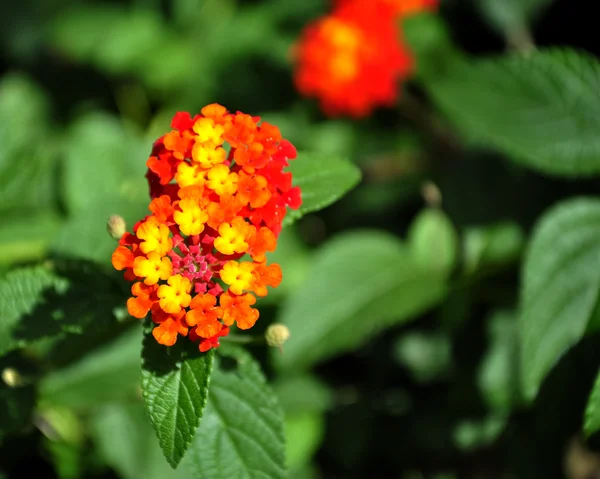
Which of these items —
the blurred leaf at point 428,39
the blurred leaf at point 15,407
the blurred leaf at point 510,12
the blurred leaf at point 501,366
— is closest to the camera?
the blurred leaf at point 15,407

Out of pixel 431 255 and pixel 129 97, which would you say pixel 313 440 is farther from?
pixel 129 97

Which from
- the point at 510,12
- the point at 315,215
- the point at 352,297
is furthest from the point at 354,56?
the point at 352,297

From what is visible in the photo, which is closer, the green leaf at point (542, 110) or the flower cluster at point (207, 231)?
the flower cluster at point (207, 231)

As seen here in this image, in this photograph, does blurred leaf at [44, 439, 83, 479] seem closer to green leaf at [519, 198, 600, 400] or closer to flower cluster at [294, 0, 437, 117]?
green leaf at [519, 198, 600, 400]

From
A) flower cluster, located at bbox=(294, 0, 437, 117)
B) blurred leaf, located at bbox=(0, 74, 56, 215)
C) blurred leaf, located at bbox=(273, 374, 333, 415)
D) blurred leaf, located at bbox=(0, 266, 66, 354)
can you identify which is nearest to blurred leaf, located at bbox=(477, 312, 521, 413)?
blurred leaf, located at bbox=(273, 374, 333, 415)

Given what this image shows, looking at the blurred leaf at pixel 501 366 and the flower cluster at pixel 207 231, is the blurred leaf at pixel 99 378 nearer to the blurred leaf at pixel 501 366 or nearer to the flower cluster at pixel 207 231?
the flower cluster at pixel 207 231

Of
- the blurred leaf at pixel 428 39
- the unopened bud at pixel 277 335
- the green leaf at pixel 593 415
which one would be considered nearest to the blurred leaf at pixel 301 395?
the unopened bud at pixel 277 335
